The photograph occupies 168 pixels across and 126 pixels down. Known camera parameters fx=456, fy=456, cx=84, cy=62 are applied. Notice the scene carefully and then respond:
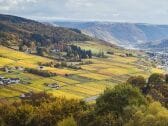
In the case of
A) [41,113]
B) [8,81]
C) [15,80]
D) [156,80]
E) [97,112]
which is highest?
[156,80]

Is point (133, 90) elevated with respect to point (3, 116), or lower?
elevated

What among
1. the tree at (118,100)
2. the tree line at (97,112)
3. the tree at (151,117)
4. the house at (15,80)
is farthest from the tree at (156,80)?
the house at (15,80)

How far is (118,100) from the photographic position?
10269 cm

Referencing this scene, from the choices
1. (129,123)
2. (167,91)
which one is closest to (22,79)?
(167,91)

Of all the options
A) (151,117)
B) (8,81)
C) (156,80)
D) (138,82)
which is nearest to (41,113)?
(151,117)

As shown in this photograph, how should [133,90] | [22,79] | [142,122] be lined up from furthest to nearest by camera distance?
[22,79] → [133,90] → [142,122]

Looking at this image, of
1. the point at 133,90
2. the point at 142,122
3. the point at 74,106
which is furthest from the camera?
the point at 74,106

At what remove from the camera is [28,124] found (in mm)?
106562

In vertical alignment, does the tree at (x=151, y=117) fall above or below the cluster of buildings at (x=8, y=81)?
above

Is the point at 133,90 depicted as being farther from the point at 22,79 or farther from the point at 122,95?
the point at 22,79

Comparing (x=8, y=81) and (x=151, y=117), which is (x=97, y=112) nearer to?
(x=151, y=117)

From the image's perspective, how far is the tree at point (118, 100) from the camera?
101 meters

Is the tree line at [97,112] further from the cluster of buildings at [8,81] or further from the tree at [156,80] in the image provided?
the cluster of buildings at [8,81]

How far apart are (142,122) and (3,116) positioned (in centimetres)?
4505
